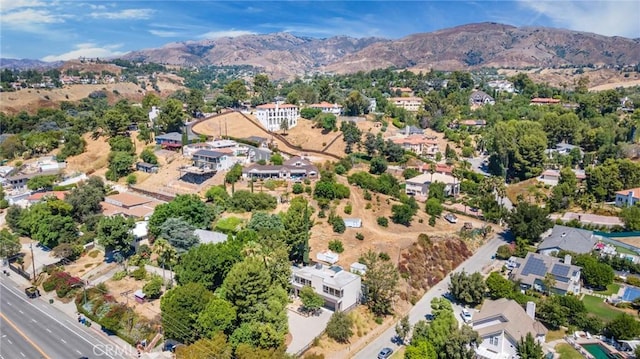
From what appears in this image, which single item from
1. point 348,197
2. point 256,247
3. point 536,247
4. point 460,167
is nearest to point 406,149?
point 460,167

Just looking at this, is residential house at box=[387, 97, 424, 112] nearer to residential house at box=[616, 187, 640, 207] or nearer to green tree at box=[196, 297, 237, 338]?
residential house at box=[616, 187, 640, 207]

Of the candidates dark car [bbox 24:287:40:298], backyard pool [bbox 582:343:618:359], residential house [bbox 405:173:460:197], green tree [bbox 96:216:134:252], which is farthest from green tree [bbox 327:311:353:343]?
residential house [bbox 405:173:460:197]

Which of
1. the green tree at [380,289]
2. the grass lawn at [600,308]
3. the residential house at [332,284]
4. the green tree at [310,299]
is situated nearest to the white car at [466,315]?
the green tree at [380,289]

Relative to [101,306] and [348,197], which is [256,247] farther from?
[348,197]

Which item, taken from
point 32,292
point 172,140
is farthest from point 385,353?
point 172,140

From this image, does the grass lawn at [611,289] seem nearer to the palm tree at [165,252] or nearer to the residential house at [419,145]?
the palm tree at [165,252]

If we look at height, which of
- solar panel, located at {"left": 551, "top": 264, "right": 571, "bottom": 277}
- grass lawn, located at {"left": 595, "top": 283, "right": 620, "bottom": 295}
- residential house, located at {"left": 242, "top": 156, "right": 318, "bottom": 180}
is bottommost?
grass lawn, located at {"left": 595, "top": 283, "right": 620, "bottom": 295}

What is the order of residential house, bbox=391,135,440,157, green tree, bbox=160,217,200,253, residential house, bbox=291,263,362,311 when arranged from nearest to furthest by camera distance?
residential house, bbox=291,263,362,311, green tree, bbox=160,217,200,253, residential house, bbox=391,135,440,157
